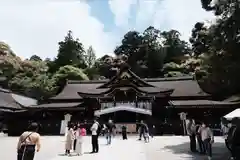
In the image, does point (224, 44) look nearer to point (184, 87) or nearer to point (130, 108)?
point (130, 108)

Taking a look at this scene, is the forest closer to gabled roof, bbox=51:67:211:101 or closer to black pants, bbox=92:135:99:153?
gabled roof, bbox=51:67:211:101

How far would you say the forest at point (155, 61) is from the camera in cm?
1655

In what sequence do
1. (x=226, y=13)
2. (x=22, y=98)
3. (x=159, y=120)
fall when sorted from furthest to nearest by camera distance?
1. (x=22, y=98)
2. (x=159, y=120)
3. (x=226, y=13)

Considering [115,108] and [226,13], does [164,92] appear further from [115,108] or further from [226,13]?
[226,13]

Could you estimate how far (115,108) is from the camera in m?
33.4

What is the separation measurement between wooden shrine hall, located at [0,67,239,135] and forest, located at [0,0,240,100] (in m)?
2.84

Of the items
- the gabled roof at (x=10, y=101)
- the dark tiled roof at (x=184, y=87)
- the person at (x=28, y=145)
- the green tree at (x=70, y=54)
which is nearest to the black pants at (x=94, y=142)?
the person at (x=28, y=145)

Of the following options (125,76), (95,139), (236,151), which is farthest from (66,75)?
(236,151)

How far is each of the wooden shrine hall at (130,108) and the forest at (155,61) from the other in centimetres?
284

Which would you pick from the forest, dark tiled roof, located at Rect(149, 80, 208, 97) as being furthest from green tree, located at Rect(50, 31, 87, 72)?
dark tiled roof, located at Rect(149, 80, 208, 97)

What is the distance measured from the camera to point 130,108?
3297cm

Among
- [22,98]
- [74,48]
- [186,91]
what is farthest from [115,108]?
[74,48]

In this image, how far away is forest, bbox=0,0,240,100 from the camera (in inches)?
651

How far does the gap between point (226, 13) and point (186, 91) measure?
23156mm
